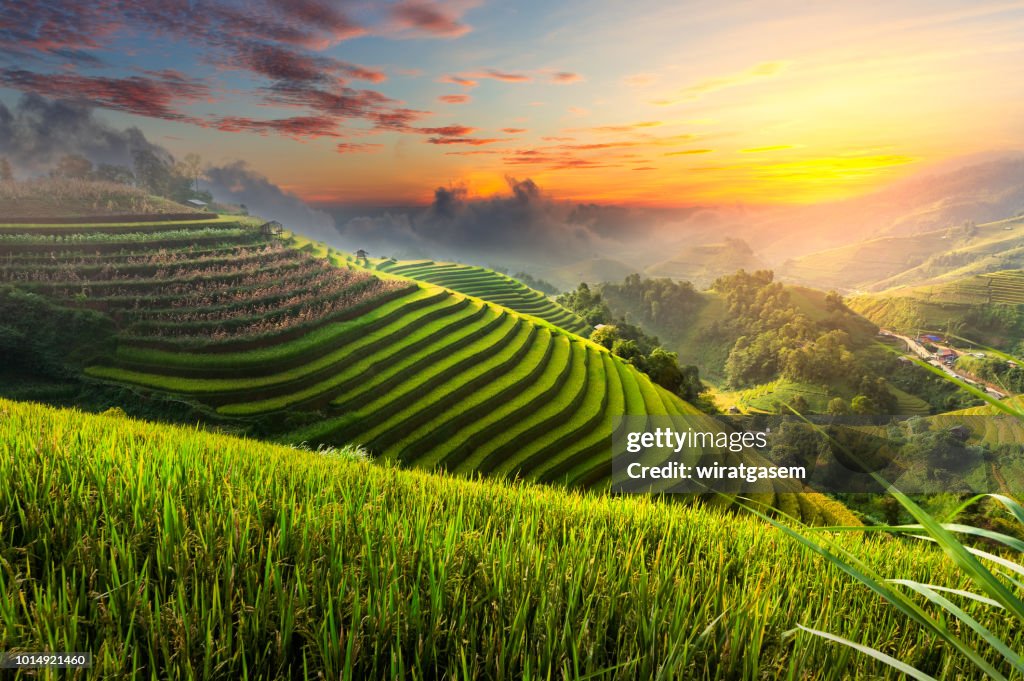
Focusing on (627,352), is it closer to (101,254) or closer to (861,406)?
(101,254)

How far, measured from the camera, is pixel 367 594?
1614 mm

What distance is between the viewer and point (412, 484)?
318 cm

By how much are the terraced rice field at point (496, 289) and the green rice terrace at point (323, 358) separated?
26.8m

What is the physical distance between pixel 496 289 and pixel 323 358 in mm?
40748

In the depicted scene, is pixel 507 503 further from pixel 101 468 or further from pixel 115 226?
pixel 115 226

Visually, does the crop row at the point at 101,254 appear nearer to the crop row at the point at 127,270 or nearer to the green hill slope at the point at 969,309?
the crop row at the point at 127,270

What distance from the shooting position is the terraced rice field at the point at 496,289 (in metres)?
62.4

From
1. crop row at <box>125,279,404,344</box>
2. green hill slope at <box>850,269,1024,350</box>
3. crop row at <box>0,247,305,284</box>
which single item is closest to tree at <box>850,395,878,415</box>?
green hill slope at <box>850,269,1024,350</box>

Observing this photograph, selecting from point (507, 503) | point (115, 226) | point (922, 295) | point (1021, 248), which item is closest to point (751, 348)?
point (922, 295)

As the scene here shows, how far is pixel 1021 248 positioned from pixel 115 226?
230216 mm

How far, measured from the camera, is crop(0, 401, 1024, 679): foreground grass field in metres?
1.42

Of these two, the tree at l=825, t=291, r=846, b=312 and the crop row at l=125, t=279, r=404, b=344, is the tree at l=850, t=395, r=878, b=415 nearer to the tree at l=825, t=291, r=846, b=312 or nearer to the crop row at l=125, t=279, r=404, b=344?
the tree at l=825, t=291, r=846, b=312

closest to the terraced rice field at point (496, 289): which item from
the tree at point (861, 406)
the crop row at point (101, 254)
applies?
the crop row at point (101, 254)

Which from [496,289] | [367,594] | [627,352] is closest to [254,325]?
[627,352]
